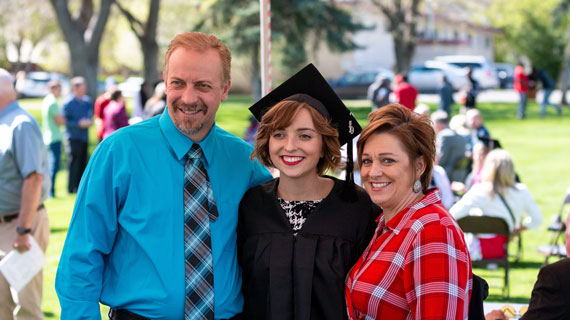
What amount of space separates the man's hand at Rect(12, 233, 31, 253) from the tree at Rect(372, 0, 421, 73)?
86.0 ft

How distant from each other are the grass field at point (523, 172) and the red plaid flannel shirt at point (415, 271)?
46.8 inches

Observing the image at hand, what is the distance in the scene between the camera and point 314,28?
25.0m

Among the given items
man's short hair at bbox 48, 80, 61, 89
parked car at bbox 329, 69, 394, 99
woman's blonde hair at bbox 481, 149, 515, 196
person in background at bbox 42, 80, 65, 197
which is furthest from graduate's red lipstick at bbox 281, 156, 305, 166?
parked car at bbox 329, 69, 394, 99

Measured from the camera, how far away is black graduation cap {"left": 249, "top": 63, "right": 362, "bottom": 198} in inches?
106

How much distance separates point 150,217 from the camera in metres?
2.47

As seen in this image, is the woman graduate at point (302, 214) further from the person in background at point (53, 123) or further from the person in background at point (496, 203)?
the person in background at point (53, 123)

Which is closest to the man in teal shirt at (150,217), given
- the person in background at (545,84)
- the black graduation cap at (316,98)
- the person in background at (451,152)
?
the black graduation cap at (316,98)

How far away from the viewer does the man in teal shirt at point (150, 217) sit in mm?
2441

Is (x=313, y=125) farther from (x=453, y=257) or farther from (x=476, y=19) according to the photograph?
(x=476, y=19)

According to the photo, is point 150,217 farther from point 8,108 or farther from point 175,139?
point 8,108

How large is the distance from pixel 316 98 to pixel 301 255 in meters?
0.65

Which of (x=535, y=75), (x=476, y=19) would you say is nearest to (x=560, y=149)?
(x=535, y=75)

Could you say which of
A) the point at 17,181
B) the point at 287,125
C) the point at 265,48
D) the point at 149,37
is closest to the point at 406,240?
the point at 287,125

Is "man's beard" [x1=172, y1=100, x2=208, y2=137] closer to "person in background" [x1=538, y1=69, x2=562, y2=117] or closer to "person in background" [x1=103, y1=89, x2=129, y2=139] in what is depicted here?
"person in background" [x1=103, y1=89, x2=129, y2=139]
